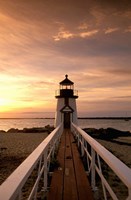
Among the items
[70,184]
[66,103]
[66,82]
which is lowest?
[70,184]

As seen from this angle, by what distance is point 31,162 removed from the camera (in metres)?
2.84

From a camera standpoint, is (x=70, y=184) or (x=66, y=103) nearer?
(x=70, y=184)

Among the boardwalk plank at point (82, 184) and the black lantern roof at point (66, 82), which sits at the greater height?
the black lantern roof at point (66, 82)

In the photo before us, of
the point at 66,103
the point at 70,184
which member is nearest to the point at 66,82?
the point at 66,103

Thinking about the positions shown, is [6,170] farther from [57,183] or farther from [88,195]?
[88,195]

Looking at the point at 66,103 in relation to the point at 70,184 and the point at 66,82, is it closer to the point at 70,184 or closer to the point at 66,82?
the point at 66,82

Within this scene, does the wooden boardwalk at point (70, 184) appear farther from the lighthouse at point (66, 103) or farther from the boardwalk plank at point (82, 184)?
the lighthouse at point (66, 103)

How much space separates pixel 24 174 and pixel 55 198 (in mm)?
2351

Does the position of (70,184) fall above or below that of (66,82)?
below

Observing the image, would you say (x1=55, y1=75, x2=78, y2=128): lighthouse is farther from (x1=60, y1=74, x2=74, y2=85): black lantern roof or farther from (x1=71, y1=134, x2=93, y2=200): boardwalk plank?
(x1=71, y1=134, x2=93, y2=200): boardwalk plank

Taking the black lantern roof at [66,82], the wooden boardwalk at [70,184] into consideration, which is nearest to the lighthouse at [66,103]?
the black lantern roof at [66,82]

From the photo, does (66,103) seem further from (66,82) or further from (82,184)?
(82,184)

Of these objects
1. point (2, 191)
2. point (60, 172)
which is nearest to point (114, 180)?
point (60, 172)

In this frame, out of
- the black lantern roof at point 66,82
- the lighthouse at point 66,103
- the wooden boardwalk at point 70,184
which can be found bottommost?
the wooden boardwalk at point 70,184
